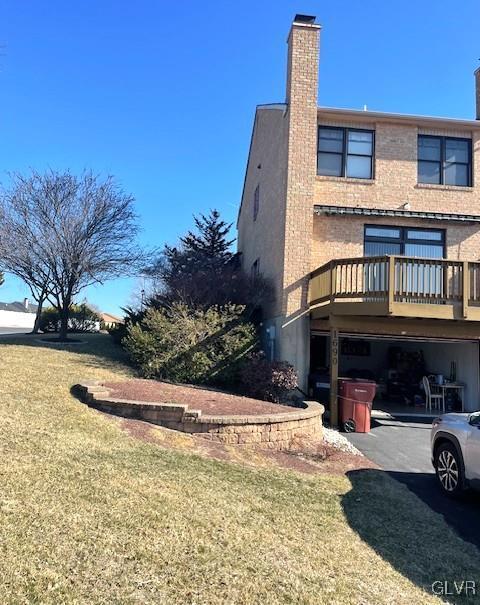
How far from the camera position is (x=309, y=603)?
11.0 feet

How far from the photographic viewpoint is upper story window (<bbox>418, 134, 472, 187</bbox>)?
46.9ft

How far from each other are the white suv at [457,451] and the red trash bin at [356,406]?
381 centimetres

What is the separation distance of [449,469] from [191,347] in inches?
259

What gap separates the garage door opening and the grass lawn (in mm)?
6980

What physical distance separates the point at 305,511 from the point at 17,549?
293 centimetres

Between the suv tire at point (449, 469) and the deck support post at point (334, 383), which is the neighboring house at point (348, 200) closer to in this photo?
the deck support post at point (334, 383)

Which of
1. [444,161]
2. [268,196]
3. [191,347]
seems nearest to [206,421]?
[191,347]

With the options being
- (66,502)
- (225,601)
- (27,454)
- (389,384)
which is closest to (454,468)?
(225,601)

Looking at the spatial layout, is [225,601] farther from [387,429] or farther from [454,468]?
[387,429]

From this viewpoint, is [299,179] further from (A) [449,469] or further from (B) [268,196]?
(A) [449,469]

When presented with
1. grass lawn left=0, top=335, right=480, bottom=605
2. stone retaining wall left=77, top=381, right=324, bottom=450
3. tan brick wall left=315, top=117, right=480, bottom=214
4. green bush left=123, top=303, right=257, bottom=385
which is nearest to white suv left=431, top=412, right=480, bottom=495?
grass lawn left=0, top=335, right=480, bottom=605

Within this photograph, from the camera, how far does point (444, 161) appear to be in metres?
14.3

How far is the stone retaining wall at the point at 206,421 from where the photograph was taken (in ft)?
25.1

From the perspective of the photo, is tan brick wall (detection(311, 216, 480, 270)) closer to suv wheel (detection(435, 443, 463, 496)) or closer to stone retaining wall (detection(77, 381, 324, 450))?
stone retaining wall (detection(77, 381, 324, 450))
